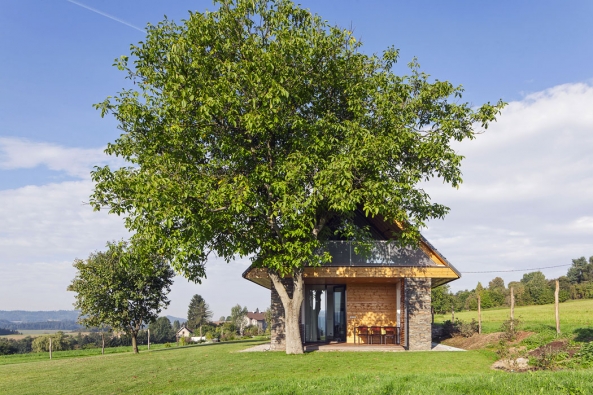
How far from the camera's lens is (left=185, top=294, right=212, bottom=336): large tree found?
3500 inches

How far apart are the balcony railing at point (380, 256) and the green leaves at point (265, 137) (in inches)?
70.8

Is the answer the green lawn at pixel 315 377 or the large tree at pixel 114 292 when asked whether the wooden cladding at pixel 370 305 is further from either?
the large tree at pixel 114 292

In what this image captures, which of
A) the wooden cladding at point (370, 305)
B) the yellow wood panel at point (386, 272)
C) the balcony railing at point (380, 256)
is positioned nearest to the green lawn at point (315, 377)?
the yellow wood panel at point (386, 272)

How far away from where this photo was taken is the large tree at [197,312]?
88.9 meters

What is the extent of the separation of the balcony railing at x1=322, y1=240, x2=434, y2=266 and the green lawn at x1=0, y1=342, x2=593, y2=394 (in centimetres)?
366

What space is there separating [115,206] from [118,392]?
6834 millimetres

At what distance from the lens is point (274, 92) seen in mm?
13836

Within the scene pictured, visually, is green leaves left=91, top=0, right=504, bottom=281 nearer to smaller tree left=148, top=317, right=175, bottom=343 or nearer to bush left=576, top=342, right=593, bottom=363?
bush left=576, top=342, right=593, bottom=363

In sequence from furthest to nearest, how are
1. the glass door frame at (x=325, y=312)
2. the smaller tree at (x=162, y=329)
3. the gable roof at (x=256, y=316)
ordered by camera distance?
the gable roof at (x=256, y=316)
the smaller tree at (x=162, y=329)
the glass door frame at (x=325, y=312)

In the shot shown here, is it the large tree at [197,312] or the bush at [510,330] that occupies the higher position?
the bush at [510,330]

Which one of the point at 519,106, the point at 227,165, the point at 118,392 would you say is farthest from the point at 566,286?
the point at 118,392

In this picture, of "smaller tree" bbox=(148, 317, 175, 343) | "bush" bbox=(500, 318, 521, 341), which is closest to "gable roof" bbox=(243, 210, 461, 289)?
"bush" bbox=(500, 318, 521, 341)

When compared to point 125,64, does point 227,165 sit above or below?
below

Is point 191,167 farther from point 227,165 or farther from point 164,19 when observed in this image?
point 164,19
